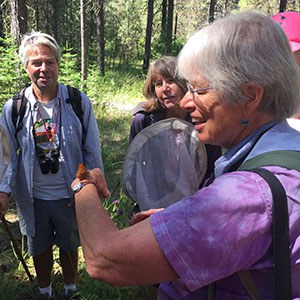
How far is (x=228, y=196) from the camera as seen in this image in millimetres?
824

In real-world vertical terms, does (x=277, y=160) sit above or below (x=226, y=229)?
above

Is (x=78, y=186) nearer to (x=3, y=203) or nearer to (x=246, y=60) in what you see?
(x=246, y=60)

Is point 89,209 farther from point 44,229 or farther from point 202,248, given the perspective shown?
point 44,229

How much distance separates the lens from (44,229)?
2623 mm

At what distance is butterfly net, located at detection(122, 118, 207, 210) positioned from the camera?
1.74 metres

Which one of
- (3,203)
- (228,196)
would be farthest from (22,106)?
(228,196)

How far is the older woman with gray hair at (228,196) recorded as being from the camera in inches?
32.4

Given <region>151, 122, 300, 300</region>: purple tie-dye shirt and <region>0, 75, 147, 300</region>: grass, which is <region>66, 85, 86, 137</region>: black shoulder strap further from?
<region>151, 122, 300, 300</region>: purple tie-dye shirt

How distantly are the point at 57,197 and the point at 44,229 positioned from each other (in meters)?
0.28

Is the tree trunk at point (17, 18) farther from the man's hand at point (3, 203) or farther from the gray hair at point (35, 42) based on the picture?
the man's hand at point (3, 203)

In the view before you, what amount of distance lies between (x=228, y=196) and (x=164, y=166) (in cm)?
99

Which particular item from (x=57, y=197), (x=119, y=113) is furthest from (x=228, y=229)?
(x=119, y=113)

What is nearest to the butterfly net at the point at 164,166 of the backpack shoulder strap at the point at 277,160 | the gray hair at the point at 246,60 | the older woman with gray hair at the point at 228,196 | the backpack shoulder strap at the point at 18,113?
the older woman with gray hair at the point at 228,196

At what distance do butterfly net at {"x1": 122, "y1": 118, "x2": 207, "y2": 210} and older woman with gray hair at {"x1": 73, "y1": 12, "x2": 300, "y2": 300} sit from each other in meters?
0.61
